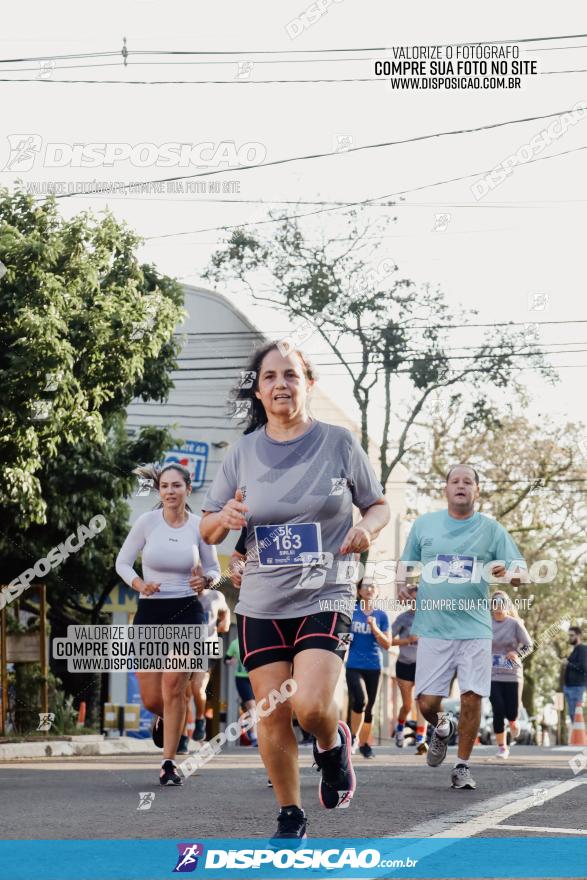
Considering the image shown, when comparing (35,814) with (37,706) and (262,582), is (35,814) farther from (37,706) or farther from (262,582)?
(37,706)

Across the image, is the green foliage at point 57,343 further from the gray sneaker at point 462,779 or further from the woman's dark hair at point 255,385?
the woman's dark hair at point 255,385

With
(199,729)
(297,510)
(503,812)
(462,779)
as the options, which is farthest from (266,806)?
(199,729)

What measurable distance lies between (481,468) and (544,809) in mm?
32679

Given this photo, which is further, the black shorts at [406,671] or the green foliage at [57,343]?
the black shorts at [406,671]

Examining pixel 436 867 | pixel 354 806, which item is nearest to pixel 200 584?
pixel 354 806

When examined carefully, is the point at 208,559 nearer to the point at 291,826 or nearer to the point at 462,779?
the point at 462,779

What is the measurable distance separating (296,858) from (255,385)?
Result: 183 centimetres

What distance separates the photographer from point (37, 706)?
1817cm

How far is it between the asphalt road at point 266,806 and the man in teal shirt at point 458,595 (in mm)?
562

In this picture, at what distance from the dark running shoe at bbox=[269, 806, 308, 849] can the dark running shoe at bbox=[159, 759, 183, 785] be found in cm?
411

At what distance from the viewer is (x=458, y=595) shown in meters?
9.80

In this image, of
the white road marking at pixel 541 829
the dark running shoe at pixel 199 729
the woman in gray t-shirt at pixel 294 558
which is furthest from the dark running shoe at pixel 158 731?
the dark running shoe at pixel 199 729

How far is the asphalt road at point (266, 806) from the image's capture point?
20.9 ft

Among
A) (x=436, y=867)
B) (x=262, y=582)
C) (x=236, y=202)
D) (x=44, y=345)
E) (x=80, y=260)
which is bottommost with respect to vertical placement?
(x=436, y=867)
